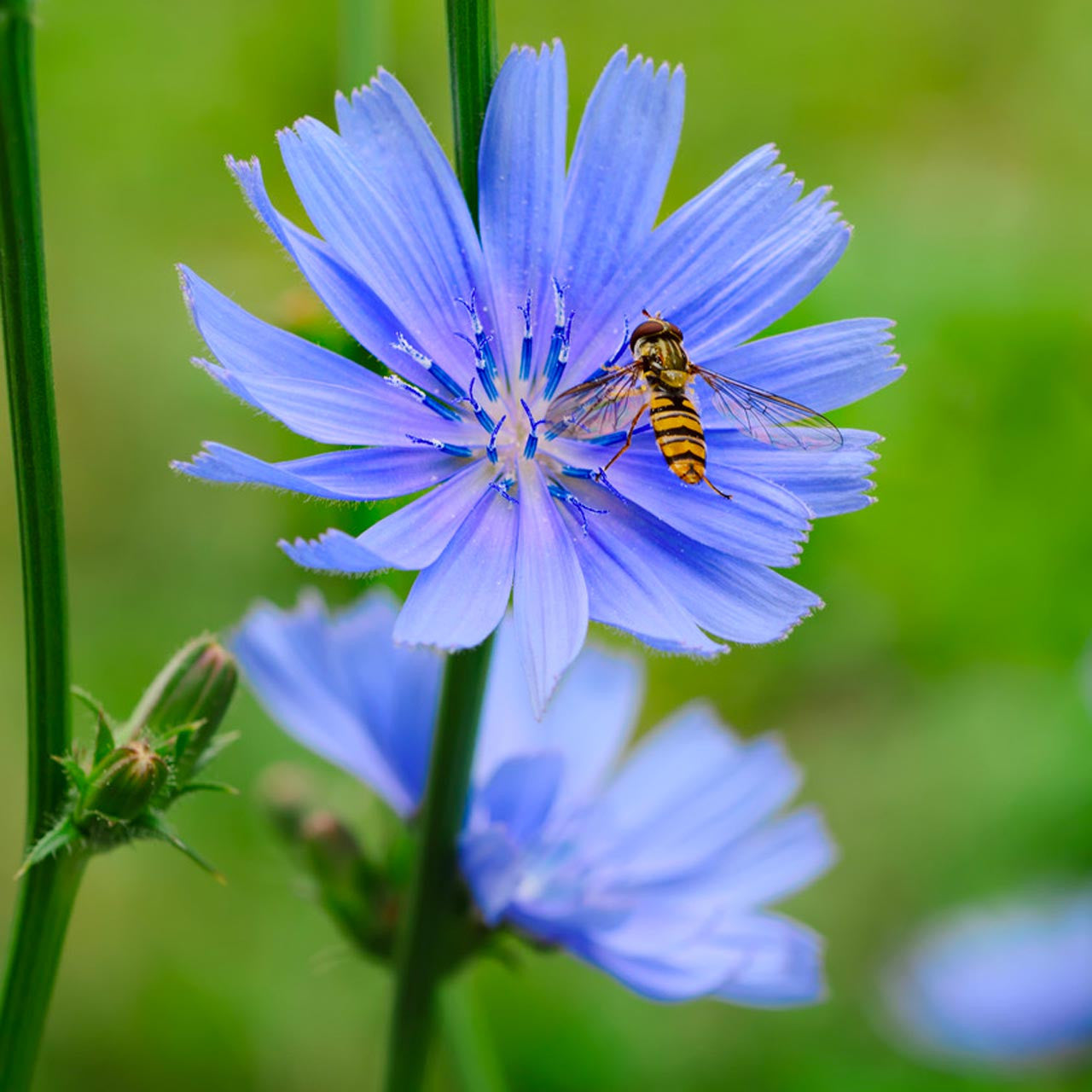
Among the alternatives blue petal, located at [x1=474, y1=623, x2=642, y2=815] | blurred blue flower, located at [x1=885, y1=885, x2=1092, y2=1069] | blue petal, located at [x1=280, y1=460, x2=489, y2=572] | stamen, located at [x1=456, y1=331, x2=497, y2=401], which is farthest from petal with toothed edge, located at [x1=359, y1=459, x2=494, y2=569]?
blurred blue flower, located at [x1=885, y1=885, x2=1092, y2=1069]

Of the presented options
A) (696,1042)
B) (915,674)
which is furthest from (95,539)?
(915,674)

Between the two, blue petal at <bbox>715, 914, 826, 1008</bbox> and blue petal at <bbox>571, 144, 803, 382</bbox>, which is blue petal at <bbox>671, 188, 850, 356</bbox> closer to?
blue petal at <bbox>571, 144, 803, 382</bbox>

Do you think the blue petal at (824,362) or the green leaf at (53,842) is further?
the blue petal at (824,362)

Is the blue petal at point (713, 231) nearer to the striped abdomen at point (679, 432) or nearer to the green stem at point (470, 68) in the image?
the striped abdomen at point (679, 432)

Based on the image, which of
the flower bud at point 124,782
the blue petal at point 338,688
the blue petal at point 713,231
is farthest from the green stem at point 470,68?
the blue petal at point 338,688

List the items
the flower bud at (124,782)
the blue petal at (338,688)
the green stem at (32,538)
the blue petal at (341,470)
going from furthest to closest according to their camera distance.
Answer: the blue petal at (338,688)
the flower bud at (124,782)
the blue petal at (341,470)
the green stem at (32,538)

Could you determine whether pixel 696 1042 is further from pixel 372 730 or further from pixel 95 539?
pixel 95 539
